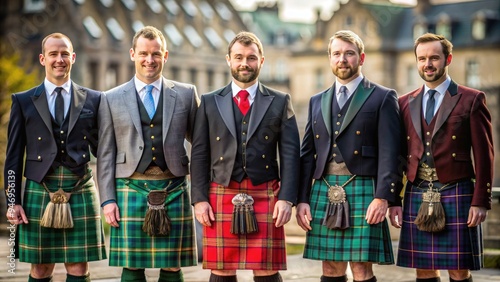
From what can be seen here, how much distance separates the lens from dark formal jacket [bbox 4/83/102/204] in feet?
24.2

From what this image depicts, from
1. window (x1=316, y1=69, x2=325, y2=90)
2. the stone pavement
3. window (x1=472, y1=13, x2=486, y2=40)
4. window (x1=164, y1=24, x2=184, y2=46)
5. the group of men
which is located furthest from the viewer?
window (x1=316, y1=69, x2=325, y2=90)

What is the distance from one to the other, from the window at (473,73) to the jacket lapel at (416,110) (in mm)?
47417

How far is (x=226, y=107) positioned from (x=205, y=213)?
723 millimetres

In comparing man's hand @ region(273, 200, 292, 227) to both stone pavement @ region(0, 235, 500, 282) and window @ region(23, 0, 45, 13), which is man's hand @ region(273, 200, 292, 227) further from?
window @ region(23, 0, 45, 13)

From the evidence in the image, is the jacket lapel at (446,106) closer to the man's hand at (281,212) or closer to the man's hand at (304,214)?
the man's hand at (304,214)

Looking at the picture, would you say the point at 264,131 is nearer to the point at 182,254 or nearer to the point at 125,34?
the point at 182,254

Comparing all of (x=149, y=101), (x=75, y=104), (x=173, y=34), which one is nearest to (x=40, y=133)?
(x=75, y=104)

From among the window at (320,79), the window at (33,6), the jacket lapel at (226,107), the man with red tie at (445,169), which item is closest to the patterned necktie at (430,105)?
the man with red tie at (445,169)

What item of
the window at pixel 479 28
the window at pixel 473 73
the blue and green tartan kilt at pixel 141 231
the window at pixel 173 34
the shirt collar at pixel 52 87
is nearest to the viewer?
the blue and green tartan kilt at pixel 141 231

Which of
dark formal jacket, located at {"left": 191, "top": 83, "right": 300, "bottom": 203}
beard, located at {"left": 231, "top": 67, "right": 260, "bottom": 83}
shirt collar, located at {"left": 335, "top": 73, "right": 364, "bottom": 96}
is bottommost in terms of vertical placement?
dark formal jacket, located at {"left": 191, "top": 83, "right": 300, "bottom": 203}

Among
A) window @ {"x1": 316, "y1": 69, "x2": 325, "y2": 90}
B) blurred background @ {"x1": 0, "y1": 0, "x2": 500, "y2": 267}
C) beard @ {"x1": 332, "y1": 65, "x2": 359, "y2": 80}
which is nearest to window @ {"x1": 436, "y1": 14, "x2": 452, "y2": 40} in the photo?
blurred background @ {"x1": 0, "y1": 0, "x2": 500, "y2": 267}

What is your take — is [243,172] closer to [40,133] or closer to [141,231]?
[141,231]

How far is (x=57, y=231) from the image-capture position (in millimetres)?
7422

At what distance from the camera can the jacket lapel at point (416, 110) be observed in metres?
7.29
